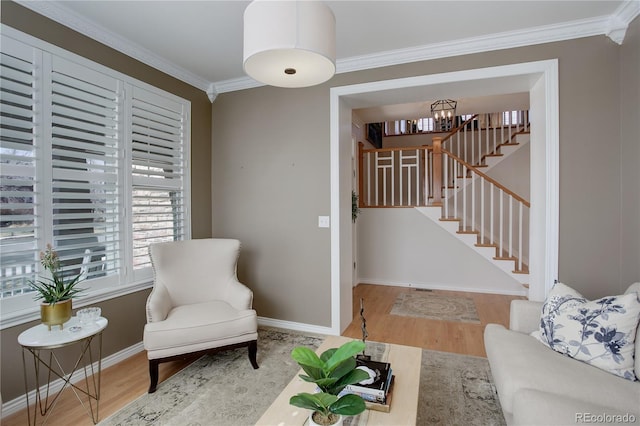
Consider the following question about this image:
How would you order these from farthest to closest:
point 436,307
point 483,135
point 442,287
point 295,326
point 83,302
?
point 483,135, point 442,287, point 436,307, point 295,326, point 83,302

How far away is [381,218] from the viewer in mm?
5250

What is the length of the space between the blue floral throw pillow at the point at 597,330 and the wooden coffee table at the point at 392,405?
831mm

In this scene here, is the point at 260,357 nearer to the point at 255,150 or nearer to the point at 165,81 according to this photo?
the point at 255,150

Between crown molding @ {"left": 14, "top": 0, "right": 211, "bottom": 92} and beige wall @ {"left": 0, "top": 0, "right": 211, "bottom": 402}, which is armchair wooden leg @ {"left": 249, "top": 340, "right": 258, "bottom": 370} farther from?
crown molding @ {"left": 14, "top": 0, "right": 211, "bottom": 92}

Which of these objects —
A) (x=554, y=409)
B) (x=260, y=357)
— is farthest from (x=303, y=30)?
(x=260, y=357)

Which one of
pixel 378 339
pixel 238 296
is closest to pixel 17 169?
pixel 238 296

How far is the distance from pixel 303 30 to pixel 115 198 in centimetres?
218

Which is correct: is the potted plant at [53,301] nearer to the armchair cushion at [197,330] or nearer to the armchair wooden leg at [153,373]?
the armchair cushion at [197,330]

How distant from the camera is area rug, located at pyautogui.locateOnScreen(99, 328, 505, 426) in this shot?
1927 millimetres

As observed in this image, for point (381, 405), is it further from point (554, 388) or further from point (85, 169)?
point (85, 169)

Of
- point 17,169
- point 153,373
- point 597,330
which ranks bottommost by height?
point 153,373

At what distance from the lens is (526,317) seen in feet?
7.11

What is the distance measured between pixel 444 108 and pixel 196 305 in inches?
182

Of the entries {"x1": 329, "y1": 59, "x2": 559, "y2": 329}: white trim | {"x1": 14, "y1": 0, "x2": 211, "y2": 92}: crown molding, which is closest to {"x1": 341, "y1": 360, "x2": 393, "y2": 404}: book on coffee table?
{"x1": 329, "y1": 59, "x2": 559, "y2": 329}: white trim
